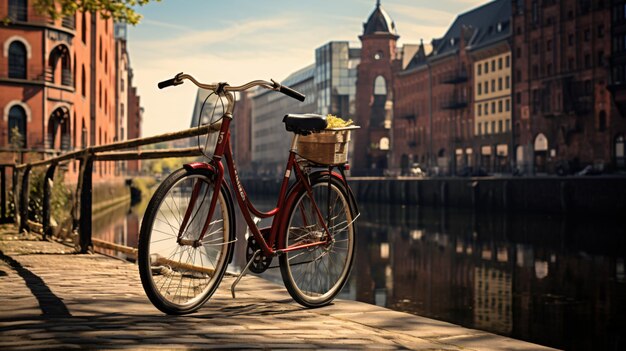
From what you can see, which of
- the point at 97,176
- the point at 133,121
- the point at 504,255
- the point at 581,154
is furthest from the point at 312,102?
the point at 504,255

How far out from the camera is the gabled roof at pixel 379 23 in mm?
115062

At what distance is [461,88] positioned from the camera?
89.6 meters

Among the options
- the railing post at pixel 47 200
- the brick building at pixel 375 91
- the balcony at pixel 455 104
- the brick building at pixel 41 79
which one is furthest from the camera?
the brick building at pixel 375 91

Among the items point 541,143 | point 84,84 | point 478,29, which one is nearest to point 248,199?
point 84,84

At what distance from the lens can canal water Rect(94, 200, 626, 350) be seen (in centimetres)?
1583

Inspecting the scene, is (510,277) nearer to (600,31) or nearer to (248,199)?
(248,199)

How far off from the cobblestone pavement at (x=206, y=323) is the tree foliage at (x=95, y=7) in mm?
2983

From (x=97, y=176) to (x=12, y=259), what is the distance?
41413mm

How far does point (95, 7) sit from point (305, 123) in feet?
13.1

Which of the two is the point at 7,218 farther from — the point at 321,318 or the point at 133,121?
the point at 133,121

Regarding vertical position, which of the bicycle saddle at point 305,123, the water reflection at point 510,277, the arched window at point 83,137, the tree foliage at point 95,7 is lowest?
the water reflection at point 510,277

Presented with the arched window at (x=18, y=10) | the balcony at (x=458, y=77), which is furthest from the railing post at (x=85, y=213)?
the balcony at (x=458, y=77)

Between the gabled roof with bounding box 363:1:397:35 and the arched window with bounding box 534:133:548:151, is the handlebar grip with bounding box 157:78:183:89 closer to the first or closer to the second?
the arched window with bounding box 534:133:548:151

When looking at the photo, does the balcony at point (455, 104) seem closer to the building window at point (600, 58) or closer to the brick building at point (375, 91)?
the brick building at point (375, 91)
